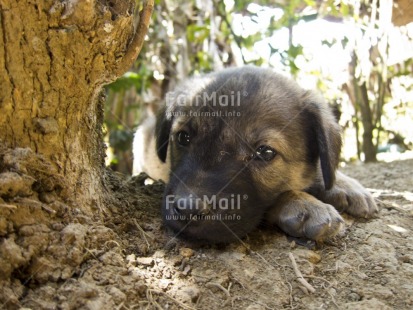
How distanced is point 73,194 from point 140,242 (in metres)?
0.47

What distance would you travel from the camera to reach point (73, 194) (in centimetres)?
230

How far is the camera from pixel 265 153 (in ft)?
10.2

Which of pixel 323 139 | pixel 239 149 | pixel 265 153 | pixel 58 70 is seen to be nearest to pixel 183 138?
pixel 239 149

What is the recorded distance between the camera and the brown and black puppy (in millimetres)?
2637

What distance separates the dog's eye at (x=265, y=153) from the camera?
306 centimetres

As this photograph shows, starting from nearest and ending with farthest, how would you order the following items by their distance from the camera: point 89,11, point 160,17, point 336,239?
point 89,11 < point 336,239 < point 160,17

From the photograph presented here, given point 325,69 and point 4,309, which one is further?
point 325,69

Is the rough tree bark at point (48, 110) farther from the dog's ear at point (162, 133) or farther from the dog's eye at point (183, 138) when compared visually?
the dog's ear at point (162, 133)

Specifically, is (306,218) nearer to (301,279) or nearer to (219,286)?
(301,279)

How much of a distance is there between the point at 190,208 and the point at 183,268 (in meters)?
0.32

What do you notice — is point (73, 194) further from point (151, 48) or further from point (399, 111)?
point (399, 111)

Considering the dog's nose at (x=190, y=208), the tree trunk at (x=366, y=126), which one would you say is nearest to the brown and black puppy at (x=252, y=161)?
the dog's nose at (x=190, y=208)

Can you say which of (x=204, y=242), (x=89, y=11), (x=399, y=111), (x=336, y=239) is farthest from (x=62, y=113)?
(x=399, y=111)

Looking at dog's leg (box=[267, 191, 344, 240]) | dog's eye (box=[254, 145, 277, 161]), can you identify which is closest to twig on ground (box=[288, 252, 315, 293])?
dog's leg (box=[267, 191, 344, 240])
